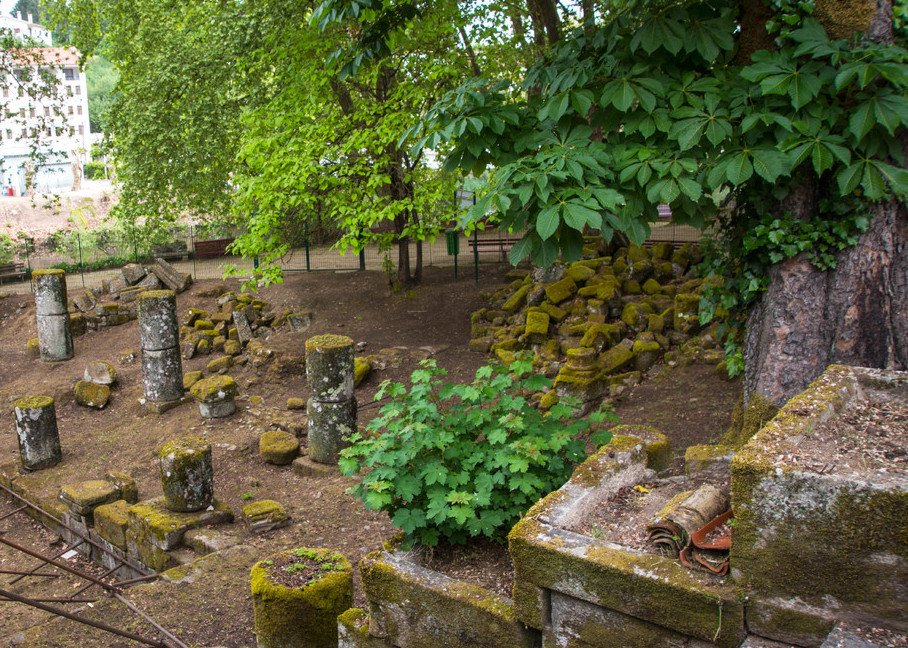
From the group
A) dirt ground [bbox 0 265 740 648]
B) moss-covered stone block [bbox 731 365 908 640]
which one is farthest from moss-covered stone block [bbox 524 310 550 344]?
moss-covered stone block [bbox 731 365 908 640]

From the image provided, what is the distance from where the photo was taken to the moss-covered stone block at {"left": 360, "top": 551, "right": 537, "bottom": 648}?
3.99m

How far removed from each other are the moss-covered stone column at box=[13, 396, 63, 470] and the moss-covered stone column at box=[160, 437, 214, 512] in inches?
119

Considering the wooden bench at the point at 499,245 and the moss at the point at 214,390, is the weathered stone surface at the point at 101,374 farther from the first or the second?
the wooden bench at the point at 499,245

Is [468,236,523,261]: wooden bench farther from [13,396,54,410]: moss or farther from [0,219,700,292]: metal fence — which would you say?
[13,396,54,410]: moss

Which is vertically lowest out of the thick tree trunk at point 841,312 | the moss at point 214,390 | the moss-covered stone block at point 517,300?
the moss at point 214,390

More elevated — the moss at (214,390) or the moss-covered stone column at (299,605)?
the moss at (214,390)

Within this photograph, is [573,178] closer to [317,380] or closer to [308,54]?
[317,380]

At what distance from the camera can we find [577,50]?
6082mm

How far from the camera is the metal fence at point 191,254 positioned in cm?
1880

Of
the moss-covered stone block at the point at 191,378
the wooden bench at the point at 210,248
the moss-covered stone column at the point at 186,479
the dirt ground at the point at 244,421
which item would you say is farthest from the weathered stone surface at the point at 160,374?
the wooden bench at the point at 210,248

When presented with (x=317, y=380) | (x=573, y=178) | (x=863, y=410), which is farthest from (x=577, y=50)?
(x=317, y=380)

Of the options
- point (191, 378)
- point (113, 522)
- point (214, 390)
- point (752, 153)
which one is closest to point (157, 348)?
point (191, 378)

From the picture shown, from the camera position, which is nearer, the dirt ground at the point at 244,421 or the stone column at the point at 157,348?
the dirt ground at the point at 244,421

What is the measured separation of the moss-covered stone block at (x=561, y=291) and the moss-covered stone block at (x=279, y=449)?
15.8ft
